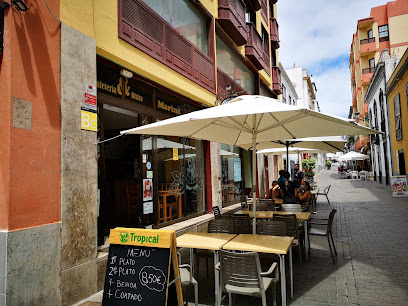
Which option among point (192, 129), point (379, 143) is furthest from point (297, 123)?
point (379, 143)

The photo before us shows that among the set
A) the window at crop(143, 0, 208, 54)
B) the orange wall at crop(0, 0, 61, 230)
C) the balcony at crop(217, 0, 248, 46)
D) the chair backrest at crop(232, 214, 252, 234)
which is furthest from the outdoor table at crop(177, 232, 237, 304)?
the balcony at crop(217, 0, 248, 46)

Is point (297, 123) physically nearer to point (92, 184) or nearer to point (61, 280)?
point (92, 184)

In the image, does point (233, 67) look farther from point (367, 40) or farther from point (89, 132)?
point (367, 40)

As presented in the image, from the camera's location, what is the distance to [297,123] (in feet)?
17.4

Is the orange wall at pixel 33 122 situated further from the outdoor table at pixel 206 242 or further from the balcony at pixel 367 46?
the balcony at pixel 367 46

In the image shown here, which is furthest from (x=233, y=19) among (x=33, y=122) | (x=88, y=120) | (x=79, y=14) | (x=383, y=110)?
(x=383, y=110)

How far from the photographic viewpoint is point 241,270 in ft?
11.8

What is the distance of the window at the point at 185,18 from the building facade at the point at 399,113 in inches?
416

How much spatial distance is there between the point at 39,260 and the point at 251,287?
2.70 metres

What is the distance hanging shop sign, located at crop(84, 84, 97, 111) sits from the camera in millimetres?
4840

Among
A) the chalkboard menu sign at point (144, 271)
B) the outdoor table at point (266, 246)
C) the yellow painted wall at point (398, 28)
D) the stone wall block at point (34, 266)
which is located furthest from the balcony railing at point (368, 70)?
the stone wall block at point (34, 266)

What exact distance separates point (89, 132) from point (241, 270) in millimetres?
3135

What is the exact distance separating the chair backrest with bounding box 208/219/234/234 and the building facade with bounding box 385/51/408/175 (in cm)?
1385

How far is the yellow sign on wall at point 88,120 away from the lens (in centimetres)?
475
